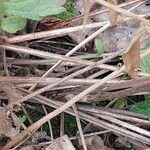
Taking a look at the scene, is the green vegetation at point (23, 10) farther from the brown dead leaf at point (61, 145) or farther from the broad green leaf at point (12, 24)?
the brown dead leaf at point (61, 145)

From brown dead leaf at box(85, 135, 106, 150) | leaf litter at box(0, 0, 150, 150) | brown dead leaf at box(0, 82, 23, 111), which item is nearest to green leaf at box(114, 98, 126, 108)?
leaf litter at box(0, 0, 150, 150)

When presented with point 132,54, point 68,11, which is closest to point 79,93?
point 132,54

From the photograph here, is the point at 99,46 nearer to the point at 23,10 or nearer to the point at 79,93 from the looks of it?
the point at 79,93

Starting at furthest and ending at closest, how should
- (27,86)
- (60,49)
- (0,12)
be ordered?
(60,49) < (27,86) < (0,12)

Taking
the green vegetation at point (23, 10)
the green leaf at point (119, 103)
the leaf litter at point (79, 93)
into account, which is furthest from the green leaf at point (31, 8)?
the green leaf at point (119, 103)

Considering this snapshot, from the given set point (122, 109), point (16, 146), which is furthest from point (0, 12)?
point (122, 109)

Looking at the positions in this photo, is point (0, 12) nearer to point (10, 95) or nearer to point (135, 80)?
point (10, 95)
